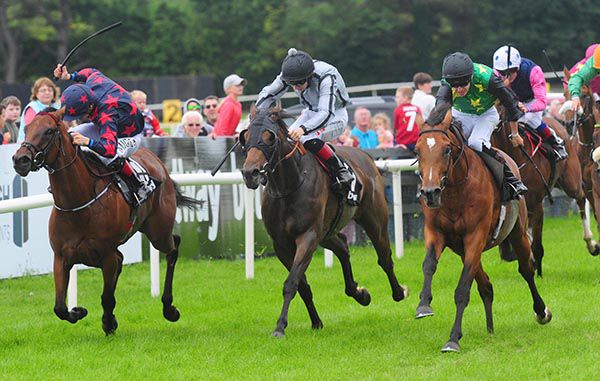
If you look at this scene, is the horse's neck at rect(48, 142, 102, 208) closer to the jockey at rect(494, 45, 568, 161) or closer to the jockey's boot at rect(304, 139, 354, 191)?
the jockey's boot at rect(304, 139, 354, 191)

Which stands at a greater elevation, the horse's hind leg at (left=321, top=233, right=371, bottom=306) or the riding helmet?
the riding helmet

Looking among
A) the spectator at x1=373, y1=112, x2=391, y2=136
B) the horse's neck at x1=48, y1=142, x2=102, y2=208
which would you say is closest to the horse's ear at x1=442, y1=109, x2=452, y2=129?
the horse's neck at x1=48, y1=142, x2=102, y2=208

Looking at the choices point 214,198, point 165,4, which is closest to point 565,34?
point 165,4

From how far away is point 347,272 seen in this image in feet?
31.9

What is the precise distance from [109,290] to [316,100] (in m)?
2.17

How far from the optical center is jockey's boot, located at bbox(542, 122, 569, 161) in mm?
11619

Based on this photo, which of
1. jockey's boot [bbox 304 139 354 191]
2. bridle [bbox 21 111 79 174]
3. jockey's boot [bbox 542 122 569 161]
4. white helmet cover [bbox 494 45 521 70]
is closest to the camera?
bridle [bbox 21 111 79 174]

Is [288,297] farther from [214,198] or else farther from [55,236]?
[214,198]

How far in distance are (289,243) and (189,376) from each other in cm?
199

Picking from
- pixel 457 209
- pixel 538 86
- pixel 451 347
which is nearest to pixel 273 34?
pixel 538 86

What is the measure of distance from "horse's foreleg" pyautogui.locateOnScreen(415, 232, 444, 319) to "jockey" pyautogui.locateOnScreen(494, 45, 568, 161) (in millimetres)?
2870

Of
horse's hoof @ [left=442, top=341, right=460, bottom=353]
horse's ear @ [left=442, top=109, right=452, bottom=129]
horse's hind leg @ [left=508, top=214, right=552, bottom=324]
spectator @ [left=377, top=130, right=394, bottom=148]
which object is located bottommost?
horse's hoof @ [left=442, top=341, right=460, bottom=353]

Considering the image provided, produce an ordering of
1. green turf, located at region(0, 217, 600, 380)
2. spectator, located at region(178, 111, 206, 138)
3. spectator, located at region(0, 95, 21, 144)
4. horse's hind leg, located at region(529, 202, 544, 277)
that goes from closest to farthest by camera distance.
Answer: green turf, located at region(0, 217, 600, 380) < horse's hind leg, located at region(529, 202, 544, 277) < spectator, located at region(0, 95, 21, 144) < spectator, located at region(178, 111, 206, 138)

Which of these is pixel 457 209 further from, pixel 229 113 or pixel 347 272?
pixel 229 113
